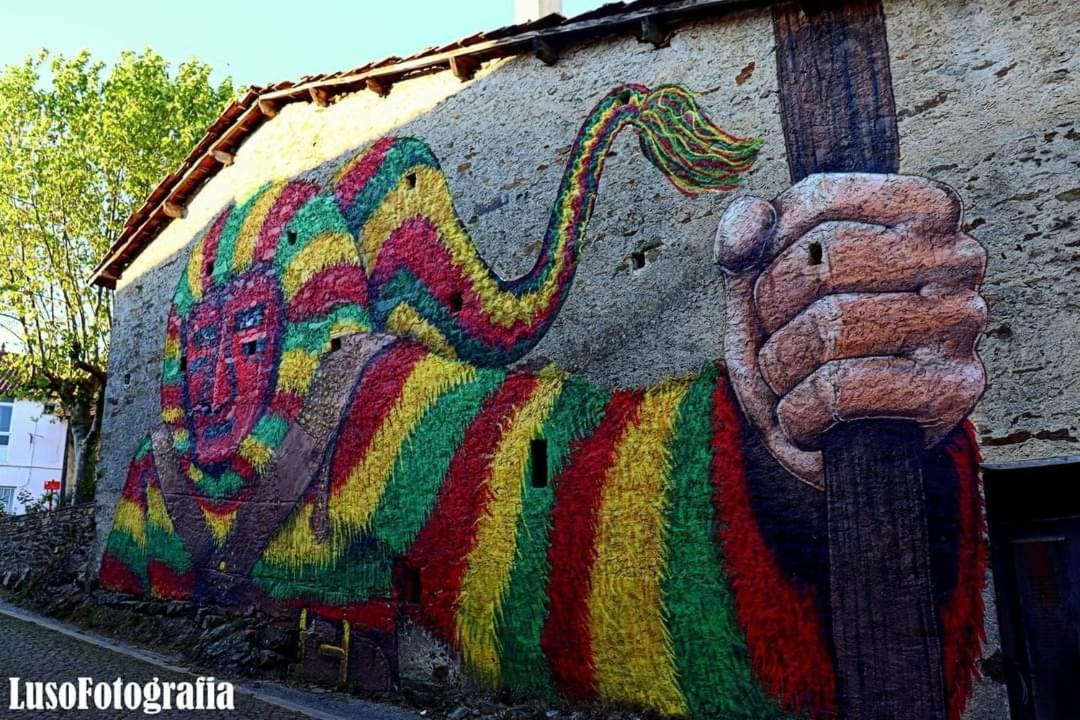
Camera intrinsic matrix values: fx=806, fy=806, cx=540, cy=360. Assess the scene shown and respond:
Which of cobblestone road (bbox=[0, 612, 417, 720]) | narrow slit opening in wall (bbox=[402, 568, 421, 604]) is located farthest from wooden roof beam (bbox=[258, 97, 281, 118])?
cobblestone road (bbox=[0, 612, 417, 720])

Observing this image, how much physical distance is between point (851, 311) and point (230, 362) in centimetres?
660

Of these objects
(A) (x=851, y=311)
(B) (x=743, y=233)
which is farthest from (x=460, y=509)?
(A) (x=851, y=311)

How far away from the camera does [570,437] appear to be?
5777mm

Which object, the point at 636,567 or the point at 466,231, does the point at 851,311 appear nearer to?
the point at 636,567

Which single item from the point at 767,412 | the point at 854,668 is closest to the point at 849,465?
the point at 767,412

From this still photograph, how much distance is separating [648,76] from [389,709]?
515 cm

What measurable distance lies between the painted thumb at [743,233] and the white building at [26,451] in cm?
2176

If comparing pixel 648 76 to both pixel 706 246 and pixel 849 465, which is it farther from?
pixel 849 465

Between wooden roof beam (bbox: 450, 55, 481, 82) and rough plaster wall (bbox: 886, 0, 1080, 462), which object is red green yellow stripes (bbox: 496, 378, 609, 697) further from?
wooden roof beam (bbox: 450, 55, 481, 82)

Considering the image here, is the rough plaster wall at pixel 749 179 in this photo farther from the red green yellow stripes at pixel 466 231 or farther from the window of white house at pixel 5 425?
the window of white house at pixel 5 425

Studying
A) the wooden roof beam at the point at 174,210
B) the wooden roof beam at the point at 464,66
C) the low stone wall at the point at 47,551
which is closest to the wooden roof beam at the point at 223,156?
the wooden roof beam at the point at 174,210

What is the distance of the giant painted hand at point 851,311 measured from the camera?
14.8ft

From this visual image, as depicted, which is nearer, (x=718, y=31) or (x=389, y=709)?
(x=718, y=31)

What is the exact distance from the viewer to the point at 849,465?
464 centimetres
